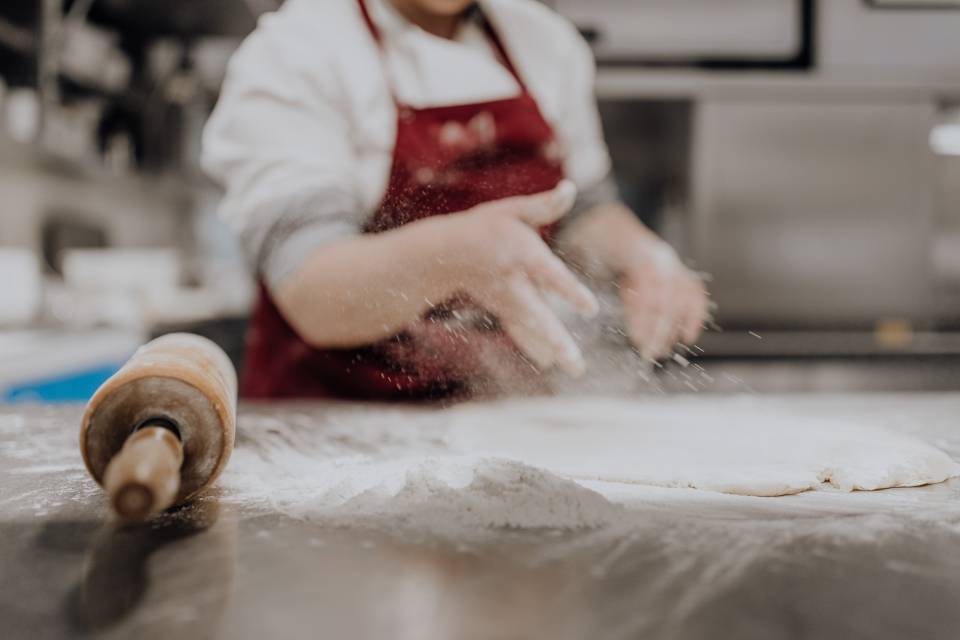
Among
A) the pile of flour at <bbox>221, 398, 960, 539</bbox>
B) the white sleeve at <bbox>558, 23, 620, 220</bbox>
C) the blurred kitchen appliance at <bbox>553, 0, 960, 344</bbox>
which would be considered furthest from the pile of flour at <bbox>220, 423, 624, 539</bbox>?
the blurred kitchen appliance at <bbox>553, 0, 960, 344</bbox>

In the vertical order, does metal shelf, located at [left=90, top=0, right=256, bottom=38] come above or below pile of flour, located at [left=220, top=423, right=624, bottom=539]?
below

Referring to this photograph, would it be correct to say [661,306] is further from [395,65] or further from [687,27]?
[687,27]

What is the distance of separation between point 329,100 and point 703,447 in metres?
0.73

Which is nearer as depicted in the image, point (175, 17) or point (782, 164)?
point (782, 164)

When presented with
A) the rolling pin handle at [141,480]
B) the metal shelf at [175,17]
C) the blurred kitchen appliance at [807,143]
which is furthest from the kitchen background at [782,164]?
the rolling pin handle at [141,480]

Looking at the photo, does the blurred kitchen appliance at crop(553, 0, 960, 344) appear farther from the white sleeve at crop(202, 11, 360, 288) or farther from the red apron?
the white sleeve at crop(202, 11, 360, 288)

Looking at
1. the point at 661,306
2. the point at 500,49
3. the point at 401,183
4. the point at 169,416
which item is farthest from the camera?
the point at 500,49

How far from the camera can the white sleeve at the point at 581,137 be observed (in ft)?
4.50

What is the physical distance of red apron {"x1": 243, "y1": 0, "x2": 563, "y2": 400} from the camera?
44.3 inches

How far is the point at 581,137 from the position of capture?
141 cm

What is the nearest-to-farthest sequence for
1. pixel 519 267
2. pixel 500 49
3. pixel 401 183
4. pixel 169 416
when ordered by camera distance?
pixel 169 416 < pixel 519 267 < pixel 401 183 < pixel 500 49

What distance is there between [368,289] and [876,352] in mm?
1486

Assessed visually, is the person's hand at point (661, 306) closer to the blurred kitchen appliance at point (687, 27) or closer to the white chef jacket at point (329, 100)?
the white chef jacket at point (329, 100)

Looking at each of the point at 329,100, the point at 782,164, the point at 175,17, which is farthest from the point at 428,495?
the point at 175,17
